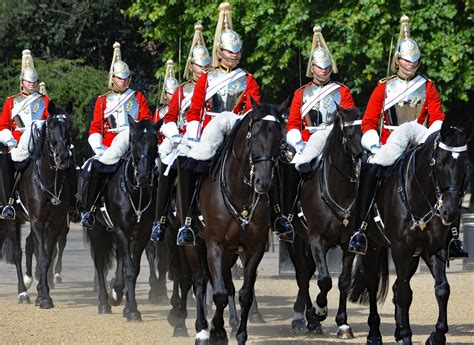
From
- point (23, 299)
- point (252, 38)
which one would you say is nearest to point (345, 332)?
point (23, 299)

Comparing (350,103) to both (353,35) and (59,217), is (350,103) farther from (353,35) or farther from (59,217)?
(353,35)

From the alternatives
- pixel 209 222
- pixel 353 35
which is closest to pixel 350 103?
pixel 209 222

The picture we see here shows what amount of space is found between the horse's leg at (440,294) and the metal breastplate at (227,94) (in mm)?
2393

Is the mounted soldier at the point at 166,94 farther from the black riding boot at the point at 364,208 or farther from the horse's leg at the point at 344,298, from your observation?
the black riding boot at the point at 364,208

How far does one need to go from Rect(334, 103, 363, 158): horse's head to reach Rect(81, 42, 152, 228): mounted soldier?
11.9ft

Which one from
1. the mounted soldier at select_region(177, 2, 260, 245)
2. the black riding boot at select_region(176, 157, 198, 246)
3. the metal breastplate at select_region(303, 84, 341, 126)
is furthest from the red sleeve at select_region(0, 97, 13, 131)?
the black riding boot at select_region(176, 157, 198, 246)

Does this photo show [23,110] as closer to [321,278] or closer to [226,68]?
[226,68]

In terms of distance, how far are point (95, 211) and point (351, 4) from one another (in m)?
17.2

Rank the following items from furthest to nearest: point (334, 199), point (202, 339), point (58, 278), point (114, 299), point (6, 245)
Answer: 1. point (58, 278)
2. point (6, 245)
3. point (114, 299)
4. point (334, 199)
5. point (202, 339)

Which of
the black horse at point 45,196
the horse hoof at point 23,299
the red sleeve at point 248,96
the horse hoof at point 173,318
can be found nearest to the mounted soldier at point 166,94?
the black horse at point 45,196

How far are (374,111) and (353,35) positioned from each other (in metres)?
19.2

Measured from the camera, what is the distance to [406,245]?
12805 millimetres

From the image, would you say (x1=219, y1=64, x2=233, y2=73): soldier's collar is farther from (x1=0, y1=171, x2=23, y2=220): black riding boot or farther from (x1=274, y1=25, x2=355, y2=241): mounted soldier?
(x1=0, y1=171, x2=23, y2=220): black riding boot

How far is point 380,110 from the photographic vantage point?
45.9 ft
